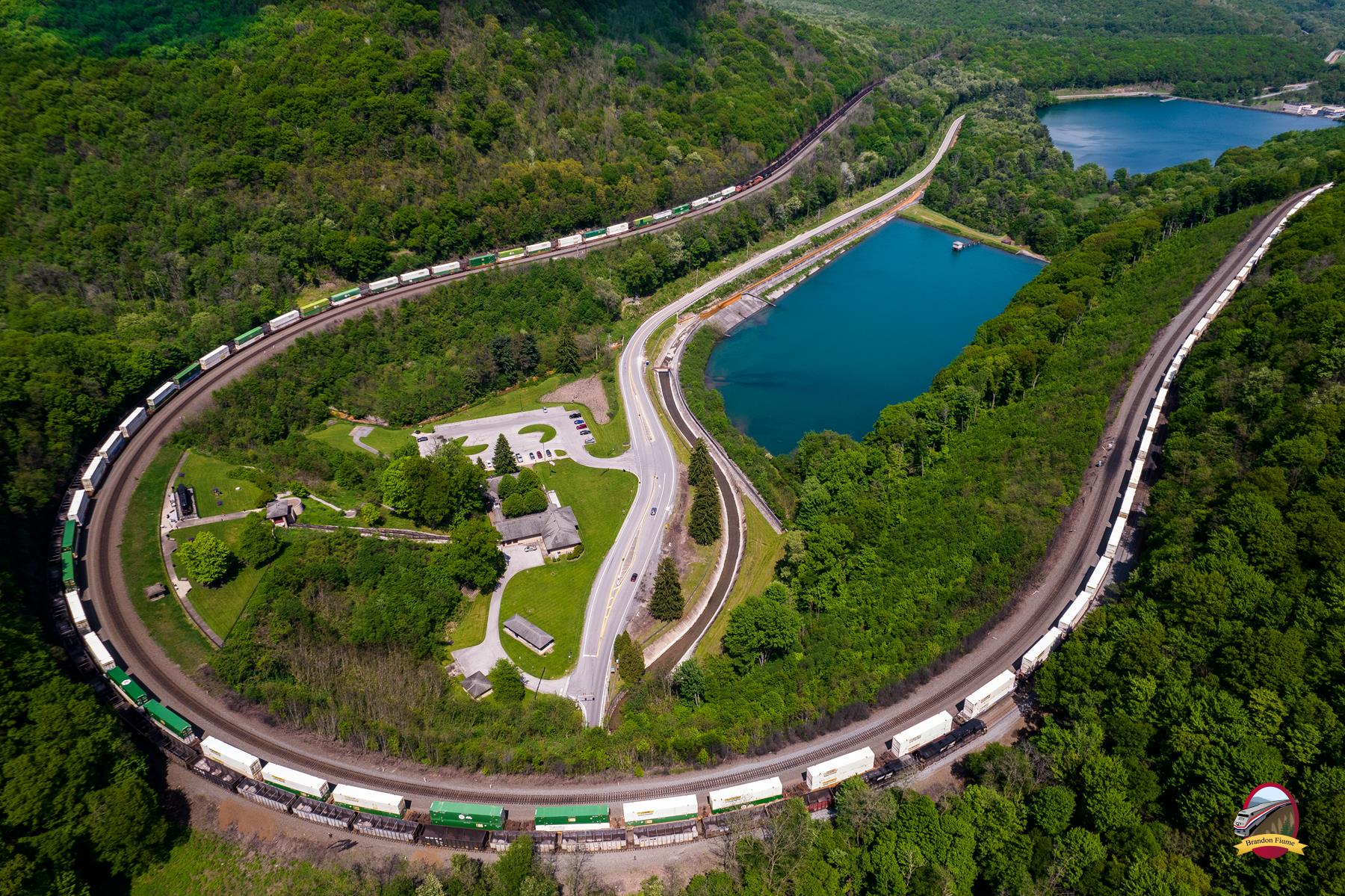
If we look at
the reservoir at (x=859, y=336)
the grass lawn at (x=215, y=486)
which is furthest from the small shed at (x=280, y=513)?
the reservoir at (x=859, y=336)

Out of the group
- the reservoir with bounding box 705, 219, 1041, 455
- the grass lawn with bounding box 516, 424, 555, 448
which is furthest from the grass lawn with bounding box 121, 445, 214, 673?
the reservoir with bounding box 705, 219, 1041, 455

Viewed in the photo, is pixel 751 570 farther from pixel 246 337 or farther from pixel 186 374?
pixel 246 337

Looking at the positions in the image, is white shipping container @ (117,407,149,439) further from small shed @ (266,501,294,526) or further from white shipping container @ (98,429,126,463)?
small shed @ (266,501,294,526)

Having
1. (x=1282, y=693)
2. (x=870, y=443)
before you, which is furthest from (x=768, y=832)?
(x=870, y=443)

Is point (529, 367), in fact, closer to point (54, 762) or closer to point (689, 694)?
point (689, 694)

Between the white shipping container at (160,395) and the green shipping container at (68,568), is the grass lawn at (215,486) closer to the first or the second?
the white shipping container at (160,395)

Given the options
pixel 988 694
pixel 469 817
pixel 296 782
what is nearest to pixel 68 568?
pixel 296 782
